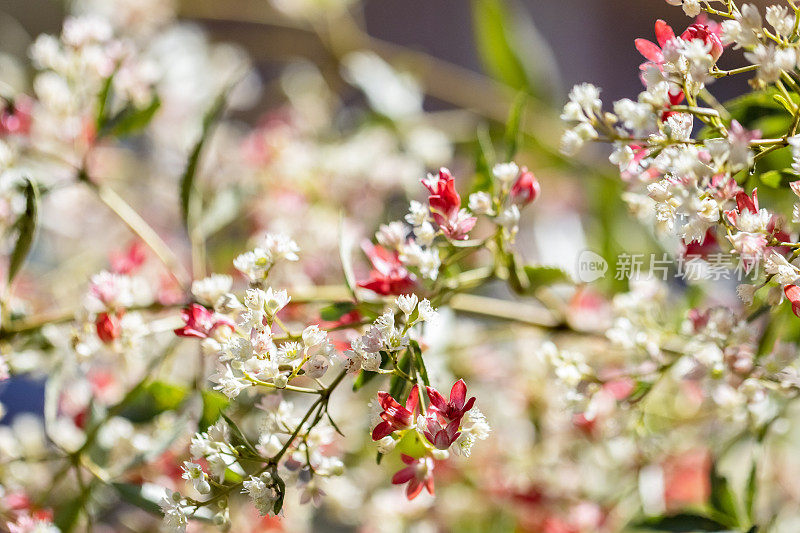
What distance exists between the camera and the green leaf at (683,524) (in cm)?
42

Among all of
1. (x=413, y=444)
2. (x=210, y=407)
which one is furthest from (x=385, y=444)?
(x=210, y=407)

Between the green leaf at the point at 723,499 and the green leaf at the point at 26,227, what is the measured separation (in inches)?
16.4

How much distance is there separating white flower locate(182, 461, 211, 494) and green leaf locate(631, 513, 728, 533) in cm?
26

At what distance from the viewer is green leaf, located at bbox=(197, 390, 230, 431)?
380 mm

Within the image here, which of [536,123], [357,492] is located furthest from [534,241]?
[357,492]

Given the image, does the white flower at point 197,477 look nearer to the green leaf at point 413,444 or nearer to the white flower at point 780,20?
the green leaf at point 413,444

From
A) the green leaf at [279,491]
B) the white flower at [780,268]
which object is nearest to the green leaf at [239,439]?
the green leaf at [279,491]

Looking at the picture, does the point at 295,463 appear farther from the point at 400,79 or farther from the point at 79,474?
the point at 400,79

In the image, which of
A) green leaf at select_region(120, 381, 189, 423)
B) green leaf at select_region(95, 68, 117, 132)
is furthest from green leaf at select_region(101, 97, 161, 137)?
green leaf at select_region(120, 381, 189, 423)

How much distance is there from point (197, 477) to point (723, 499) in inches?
12.0

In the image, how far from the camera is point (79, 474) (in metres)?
0.43

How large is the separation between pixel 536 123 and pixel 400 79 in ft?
0.51

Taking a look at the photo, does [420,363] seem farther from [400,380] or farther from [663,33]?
[663,33]

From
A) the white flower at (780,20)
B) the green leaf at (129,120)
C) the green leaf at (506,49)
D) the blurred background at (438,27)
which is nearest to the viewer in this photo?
the white flower at (780,20)
